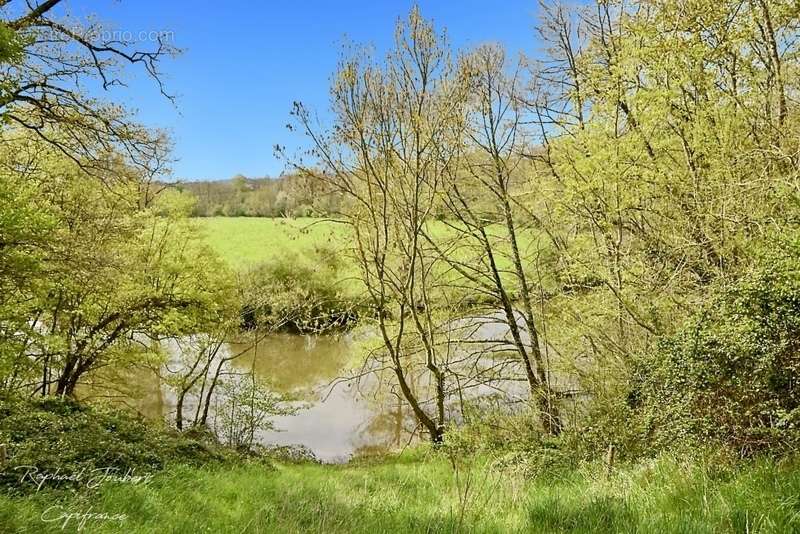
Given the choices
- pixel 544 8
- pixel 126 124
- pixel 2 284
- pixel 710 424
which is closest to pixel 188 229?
pixel 126 124

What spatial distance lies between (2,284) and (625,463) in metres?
7.96

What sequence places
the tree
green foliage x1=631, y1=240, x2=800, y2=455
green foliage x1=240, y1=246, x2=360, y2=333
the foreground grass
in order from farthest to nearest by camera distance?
green foliage x1=240, y1=246, x2=360, y2=333 → the tree → green foliage x1=631, y1=240, x2=800, y2=455 → the foreground grass

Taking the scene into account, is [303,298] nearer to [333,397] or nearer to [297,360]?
[333,397]

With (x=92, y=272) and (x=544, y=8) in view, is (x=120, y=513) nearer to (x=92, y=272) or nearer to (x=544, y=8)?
(x=92, y=272)

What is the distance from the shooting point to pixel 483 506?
14.0ft

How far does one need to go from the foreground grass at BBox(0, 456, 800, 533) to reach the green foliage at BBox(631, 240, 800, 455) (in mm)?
350

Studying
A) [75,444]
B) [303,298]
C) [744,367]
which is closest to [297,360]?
[303,298]

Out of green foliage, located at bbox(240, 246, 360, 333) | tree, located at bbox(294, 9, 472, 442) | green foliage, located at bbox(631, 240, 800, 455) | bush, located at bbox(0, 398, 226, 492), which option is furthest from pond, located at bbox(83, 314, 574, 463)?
green foliage, located at bbox(631, 240, 800, 455)

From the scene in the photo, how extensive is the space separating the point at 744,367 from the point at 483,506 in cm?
273

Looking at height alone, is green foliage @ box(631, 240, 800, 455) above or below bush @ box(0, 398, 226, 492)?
above

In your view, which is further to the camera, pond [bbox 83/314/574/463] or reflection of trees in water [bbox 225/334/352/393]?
reflection of trees in water [bbox 225/334/352/393]

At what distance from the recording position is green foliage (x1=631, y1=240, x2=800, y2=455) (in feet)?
14.2

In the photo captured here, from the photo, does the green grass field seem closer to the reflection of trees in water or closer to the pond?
the pond

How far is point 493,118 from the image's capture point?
35.8 feet
